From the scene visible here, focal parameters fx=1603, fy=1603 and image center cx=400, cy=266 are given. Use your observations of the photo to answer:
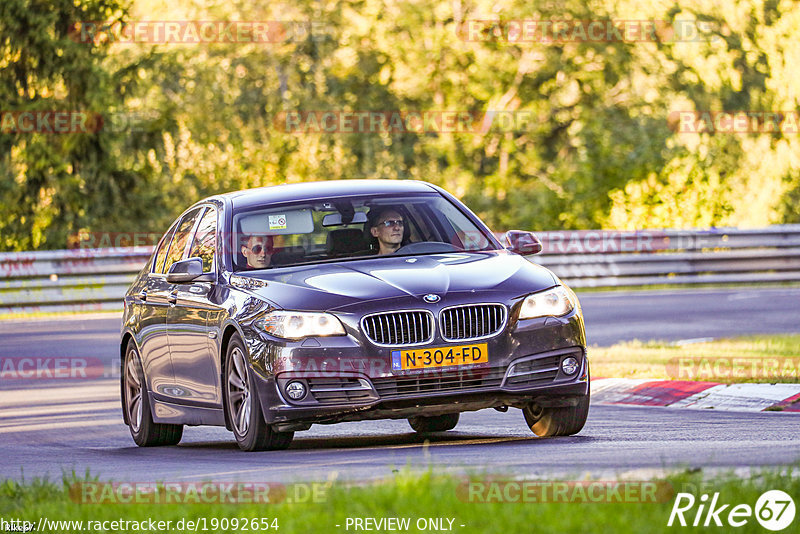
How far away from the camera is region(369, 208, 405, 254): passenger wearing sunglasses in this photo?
34.3 ft

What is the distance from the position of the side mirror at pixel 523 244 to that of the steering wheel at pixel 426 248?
1.19 ft

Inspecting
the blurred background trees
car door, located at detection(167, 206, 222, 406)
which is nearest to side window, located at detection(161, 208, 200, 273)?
car door, located at detection(167, 206, 222, 406)

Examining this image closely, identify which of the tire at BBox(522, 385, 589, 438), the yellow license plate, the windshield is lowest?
the tire at BBox(522, 385, 589, 438)

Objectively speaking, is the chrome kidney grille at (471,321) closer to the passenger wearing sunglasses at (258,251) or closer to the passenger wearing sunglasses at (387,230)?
the passenger wearing sunglasses at (387,230)

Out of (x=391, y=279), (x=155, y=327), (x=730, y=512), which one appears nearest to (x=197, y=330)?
(x=155, y=327)

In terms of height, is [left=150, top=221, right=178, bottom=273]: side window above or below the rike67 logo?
below

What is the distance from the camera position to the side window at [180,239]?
11523 millimetres

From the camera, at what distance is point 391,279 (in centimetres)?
939

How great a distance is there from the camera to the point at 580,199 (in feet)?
112

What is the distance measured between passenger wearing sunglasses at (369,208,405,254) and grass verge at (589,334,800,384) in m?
3.72

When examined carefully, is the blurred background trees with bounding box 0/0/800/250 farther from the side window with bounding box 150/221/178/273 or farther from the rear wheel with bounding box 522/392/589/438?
the rear wheel with bounding box 522/392/589/438

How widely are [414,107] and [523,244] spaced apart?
37.5 meters

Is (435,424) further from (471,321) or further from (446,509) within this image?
(446,509)

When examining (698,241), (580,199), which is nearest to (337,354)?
(698,241)
